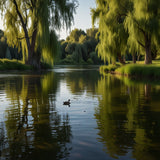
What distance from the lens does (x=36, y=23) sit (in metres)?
27.1

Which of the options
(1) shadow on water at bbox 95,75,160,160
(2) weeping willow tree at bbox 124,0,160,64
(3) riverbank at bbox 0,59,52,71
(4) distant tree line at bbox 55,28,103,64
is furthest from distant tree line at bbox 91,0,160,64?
(4) distant tree line at bbox 55,28,103,64

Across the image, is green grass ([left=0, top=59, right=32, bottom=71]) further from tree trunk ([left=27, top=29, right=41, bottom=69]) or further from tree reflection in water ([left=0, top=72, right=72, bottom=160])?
tree reflection in water ([left=0, top=72, right=72, bottom=160])

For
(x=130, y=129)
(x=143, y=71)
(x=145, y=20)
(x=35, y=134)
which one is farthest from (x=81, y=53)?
(x=35, y=134)

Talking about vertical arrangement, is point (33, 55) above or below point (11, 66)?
above

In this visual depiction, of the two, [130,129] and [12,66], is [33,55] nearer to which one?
[12,66]

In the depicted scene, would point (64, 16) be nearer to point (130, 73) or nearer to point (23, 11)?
point (23, 11)

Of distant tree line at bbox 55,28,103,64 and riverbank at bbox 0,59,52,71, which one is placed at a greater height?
distant tree line at bbox 55,28,103,64

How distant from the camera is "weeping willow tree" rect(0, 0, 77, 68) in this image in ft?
81.7

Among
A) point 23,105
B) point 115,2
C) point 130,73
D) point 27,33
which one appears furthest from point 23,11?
point 23,105

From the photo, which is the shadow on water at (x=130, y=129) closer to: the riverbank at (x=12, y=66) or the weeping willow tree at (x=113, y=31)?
the weeping willow tree at (x=113, y=31)

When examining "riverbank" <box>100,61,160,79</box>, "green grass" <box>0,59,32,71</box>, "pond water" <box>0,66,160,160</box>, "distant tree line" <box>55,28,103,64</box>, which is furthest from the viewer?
"distant tree line" <box>55,28,103,64</box>

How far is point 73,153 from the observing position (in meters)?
3.10

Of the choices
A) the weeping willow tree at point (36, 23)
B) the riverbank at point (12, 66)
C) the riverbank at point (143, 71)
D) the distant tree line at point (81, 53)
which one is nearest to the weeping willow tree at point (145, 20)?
the riverbank at point (143, 71)

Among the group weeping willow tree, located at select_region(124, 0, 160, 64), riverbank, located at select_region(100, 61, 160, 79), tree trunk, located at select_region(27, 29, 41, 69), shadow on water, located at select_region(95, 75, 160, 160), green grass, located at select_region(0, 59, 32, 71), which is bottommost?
shadow on water, located at select_region(95, 75, 160, 160)
